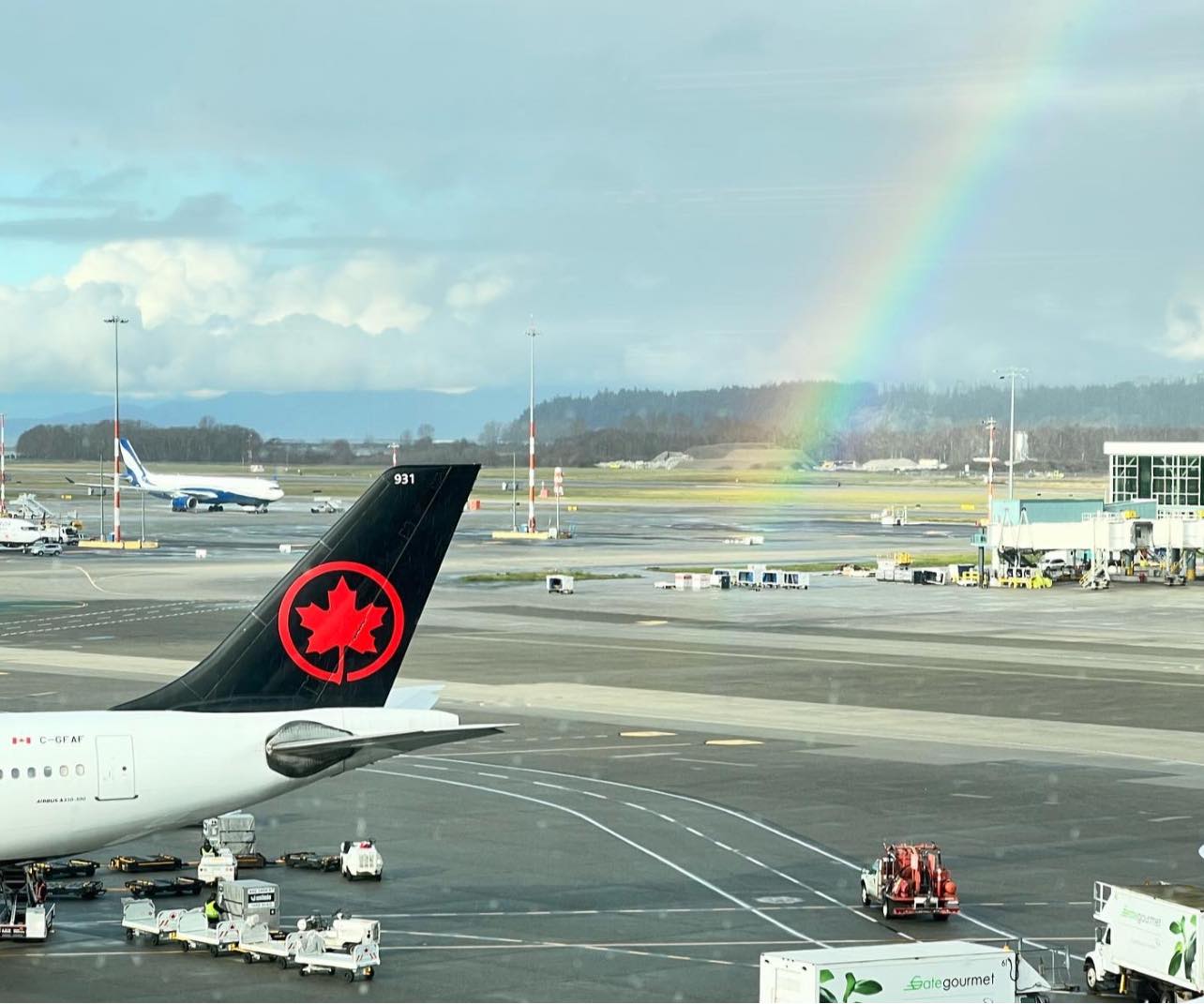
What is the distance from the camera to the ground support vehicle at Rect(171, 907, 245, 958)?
A: 3434 centimetres

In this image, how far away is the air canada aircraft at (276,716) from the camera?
32.9 m

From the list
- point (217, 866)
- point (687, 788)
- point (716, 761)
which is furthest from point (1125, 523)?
point (217, 866)

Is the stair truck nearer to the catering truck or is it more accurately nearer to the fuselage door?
the catering truck

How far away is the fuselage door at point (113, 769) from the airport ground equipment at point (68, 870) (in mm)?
8345

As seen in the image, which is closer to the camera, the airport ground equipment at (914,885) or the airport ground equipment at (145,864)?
the airport ground equipment at (914,885)

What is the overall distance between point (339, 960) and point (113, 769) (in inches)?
210

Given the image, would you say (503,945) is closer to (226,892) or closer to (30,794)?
(226,892)

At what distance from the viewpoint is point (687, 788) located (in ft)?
173

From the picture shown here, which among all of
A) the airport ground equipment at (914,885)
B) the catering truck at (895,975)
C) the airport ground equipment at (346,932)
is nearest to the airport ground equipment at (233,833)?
the airport ground equipment at (346,932)

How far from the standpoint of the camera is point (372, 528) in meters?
36.3

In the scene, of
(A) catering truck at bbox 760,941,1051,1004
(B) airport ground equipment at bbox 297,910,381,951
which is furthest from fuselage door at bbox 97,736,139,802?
(A) catering truck at bbox 760,941,1051,1004

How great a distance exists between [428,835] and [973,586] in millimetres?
94389

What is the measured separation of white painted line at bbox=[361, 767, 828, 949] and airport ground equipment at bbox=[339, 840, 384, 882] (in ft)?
22.0

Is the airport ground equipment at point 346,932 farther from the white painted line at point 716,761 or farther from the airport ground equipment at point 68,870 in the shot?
the white painted line at point 716,761
